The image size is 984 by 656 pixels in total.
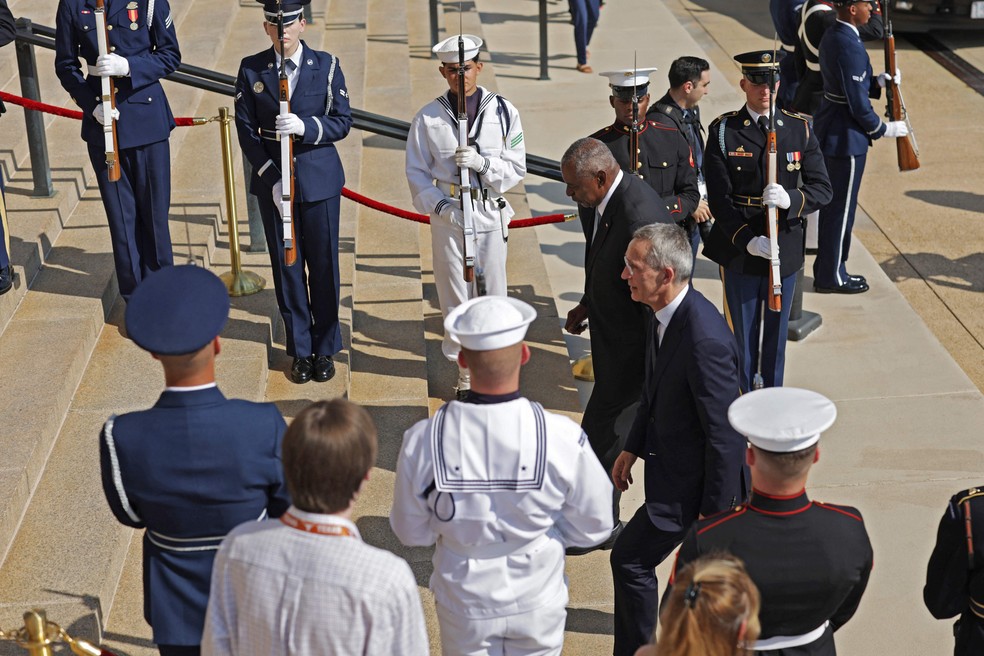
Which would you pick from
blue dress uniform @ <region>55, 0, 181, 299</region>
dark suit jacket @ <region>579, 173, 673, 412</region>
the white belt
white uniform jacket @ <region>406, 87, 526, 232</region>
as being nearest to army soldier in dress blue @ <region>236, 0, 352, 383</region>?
white uniform jacket @ <region>406, 87, 526, 232</region>

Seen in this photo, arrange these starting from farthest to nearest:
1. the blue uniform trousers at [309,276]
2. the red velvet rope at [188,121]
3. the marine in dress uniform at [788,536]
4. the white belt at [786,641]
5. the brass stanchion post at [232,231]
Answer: the red velvet rope at [188,121] < the brass stanchion post at [232,231] < the blue uniform trousers at [309,276] < the white belt at [786,641] < the marine in dress uniform at [788,536]

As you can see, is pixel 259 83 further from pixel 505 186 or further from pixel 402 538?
pixel 402 538

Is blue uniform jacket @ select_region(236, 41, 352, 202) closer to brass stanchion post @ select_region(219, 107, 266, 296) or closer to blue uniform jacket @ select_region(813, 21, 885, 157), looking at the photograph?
brass stanchion post @ select_region(219, 107, 266, 296)

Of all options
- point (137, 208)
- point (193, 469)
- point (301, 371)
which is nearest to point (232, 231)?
point (137, 208)

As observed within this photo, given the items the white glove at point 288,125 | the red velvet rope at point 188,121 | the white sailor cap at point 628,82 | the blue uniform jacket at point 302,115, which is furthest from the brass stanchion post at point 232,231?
the white sailor cap at point 628,82

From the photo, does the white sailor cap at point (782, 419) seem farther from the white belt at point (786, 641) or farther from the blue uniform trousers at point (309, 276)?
the blue uniform trousers at point (309, 276)

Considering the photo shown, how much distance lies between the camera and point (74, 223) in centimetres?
698

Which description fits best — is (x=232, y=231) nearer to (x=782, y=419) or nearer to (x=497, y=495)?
(x=497, y=495)

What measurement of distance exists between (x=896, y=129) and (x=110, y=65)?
198 inches

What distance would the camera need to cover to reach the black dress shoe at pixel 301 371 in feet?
19.7

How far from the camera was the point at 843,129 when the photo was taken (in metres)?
7.84

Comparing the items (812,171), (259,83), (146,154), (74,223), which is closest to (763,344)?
(812,171)

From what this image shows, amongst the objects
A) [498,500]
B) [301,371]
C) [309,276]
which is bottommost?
[301,371]

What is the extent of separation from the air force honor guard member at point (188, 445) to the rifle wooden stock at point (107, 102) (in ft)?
8.74
